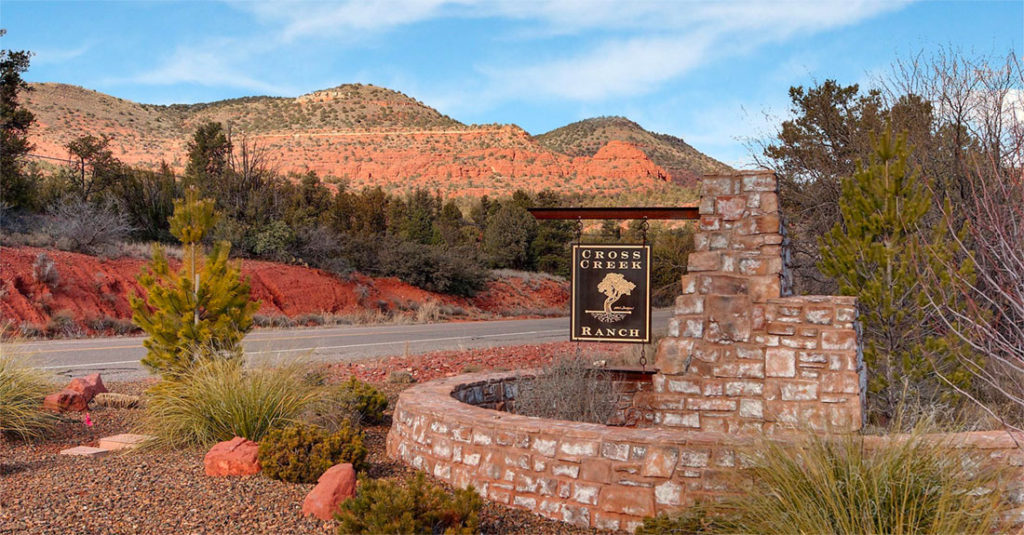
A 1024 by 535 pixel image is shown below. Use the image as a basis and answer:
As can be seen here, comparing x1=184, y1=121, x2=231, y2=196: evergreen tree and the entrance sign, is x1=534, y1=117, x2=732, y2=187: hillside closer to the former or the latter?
x1=184, y1=121, x2=231, y2=196: evergreen tree

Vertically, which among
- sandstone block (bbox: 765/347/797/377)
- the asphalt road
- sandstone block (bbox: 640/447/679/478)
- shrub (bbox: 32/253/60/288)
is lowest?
the asphalt road

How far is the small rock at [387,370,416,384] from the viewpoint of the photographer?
1102 centimetres

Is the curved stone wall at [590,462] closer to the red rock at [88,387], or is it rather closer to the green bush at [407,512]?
the green bush at [407,512]

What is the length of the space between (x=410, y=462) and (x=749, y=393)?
304cm

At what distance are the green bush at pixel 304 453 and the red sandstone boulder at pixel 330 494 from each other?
604mm

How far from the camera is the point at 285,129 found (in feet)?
251

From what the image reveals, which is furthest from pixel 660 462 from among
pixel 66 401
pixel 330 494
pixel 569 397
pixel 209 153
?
pixel 209 153

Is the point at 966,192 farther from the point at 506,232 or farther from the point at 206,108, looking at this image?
the point at 206,108

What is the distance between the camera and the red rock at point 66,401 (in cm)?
845

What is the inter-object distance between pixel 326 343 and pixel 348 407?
8.64 m

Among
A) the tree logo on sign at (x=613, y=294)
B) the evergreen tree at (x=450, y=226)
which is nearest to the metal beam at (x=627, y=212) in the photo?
the tree logo on sign at (x=613, y=294)

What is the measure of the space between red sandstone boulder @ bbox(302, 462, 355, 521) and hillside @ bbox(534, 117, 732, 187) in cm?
7080

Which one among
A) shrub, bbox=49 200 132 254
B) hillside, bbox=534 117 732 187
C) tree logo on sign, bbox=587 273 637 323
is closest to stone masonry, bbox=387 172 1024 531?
tree logo on sign, bbox=587 273 637 323

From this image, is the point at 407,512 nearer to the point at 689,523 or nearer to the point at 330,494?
the point at 330,494
